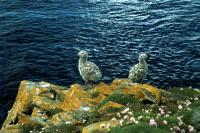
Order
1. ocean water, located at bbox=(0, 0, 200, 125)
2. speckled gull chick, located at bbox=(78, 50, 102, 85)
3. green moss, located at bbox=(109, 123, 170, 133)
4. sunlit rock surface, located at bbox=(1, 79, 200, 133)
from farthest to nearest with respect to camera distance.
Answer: ocean water, located at bbox=(0, 0, 200, 125), speckled gull chick, located at bbox=(78, 50, 102, 85), sunlit rock surface, located at bbox=(1, 79, 200, 133), green moss, located at bbox=(109, 123, 170, 133)

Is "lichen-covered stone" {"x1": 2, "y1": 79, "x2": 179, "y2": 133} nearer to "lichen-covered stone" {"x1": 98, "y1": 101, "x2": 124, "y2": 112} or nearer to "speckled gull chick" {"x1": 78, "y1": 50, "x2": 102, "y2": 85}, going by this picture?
"lichen-covered stone" {"x1": 98, "y1": 101, "x2": 124, "y2": 112}

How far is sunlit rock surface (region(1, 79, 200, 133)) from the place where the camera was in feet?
68.5

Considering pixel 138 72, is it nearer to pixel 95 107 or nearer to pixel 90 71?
pixel 90 71

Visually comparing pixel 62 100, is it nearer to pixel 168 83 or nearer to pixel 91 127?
pixel 91 127

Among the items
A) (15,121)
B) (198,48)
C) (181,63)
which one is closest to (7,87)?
(15,121)

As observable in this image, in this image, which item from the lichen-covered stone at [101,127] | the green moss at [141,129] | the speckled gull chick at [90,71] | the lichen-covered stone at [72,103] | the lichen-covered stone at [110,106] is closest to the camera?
the green moss at [141,129]

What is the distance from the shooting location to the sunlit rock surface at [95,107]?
822 inches

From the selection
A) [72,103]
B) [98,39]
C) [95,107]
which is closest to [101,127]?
[95,107]

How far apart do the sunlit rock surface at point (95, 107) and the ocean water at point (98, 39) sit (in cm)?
1322

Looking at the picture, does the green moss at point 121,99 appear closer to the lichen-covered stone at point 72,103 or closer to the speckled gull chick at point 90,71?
the lichen-covered stone at point 72,103

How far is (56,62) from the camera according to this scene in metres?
55.9

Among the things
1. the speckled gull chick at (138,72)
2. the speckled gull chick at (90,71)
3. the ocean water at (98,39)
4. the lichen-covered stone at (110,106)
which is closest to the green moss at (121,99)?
the lichen-covered stone at (110,106)

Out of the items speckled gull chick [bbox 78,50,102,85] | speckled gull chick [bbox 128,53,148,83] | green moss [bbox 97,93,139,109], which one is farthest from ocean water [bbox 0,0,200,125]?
green moss [bbox 97,93,139,109]

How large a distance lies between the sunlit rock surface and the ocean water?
13.2 meters
